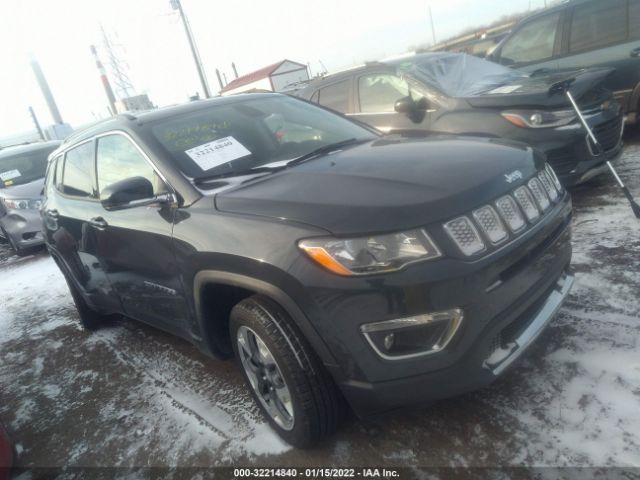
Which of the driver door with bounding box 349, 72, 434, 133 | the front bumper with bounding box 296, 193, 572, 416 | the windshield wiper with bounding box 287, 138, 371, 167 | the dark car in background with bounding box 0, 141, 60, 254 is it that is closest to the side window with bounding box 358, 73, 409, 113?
the driver door with bounding box 349, 72, 434, 133

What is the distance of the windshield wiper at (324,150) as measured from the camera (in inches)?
101

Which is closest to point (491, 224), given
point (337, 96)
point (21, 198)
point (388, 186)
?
point (388, 186)

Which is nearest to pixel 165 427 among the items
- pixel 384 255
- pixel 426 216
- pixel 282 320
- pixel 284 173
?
pixel 282 320

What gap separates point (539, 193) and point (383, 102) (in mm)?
3065

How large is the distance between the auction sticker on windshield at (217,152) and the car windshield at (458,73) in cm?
265

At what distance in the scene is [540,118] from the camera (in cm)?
404

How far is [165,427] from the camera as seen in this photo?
2.62m

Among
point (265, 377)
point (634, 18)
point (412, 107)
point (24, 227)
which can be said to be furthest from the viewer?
point (24, 227)

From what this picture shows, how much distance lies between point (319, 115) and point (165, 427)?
226cm

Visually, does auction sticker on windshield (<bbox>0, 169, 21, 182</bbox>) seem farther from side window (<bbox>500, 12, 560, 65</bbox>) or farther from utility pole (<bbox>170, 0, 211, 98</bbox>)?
utility pole (<bbox>170, 0, 211, 98</bbox>)

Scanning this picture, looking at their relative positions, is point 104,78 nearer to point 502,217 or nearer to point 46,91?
point 46,91

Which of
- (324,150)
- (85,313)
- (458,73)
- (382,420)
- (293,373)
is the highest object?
(458,73)

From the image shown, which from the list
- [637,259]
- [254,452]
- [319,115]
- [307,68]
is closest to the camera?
[254,452]

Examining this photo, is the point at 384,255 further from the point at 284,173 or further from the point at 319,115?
the point at 319,115
